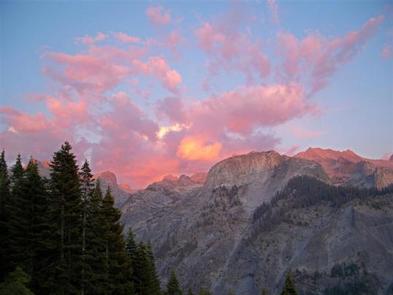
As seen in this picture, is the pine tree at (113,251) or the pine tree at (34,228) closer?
the pine tree at (34,228)

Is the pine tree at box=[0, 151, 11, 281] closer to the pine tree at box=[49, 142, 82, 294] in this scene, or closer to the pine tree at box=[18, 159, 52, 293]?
the pine tree at box=[18, 159, 52, 293]

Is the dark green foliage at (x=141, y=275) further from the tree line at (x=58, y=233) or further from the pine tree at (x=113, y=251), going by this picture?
the tree line at (x=58, y=233)

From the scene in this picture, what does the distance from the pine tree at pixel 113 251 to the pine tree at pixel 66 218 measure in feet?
12.7

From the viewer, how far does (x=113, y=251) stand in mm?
41125

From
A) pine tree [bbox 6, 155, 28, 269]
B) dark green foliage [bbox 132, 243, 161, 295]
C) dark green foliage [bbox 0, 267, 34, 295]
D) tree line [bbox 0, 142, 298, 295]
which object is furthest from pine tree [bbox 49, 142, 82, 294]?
dark green foliage [bbox 132, 243, 161, 295]

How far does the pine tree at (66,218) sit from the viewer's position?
3369cm

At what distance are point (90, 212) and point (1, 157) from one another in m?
38.3

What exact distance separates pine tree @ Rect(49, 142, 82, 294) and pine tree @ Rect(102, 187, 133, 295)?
3.86 metres

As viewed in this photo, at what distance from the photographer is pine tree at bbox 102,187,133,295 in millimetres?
39369

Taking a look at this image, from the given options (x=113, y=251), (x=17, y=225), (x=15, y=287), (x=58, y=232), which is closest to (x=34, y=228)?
(x=17, y=225)

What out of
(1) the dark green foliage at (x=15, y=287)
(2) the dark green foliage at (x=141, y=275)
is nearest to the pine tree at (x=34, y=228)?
(1) the dark green foliage at (x=15, y=287)

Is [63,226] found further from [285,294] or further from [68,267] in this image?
[285,294]

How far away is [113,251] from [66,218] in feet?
25.8

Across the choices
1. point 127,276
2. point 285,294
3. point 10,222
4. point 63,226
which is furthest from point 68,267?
point 285,294
